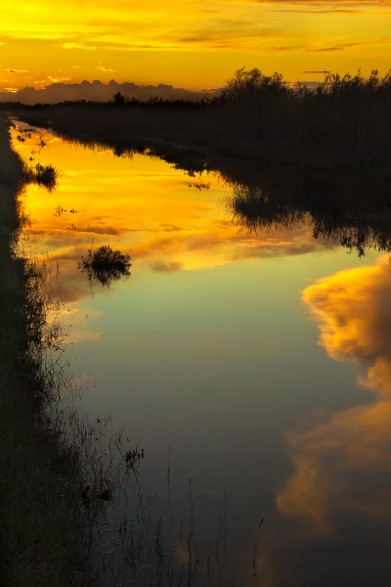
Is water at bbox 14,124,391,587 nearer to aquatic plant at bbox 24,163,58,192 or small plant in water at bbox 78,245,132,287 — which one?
small plant in water at bbox 78,245,132,287

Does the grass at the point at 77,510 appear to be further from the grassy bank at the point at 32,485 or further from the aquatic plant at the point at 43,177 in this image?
the aquatic plant at the point at 43,177

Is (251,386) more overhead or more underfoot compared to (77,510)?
more underfoot

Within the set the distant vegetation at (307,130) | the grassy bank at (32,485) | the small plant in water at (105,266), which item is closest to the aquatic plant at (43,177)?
the distant vegetation at (307,130)

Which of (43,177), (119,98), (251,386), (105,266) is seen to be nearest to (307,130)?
(43,177)

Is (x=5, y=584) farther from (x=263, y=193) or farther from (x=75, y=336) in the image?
(x=263, y=193)

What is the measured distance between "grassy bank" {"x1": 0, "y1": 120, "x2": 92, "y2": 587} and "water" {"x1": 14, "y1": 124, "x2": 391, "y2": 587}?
1.58ft

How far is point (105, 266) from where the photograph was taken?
14.4 meters

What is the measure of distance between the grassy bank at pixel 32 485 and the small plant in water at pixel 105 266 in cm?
400

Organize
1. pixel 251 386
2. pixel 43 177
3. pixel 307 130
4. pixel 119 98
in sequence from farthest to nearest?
pixel 119 98
pixel 307 130
pixel 43 177
pixel 251 386

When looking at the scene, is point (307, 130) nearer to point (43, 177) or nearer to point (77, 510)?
point (43, 177)

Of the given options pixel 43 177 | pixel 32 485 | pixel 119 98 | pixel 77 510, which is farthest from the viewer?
pixel 119 98

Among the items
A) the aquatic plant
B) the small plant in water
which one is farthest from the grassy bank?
the aquatic plant

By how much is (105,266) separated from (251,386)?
6379 millimetres

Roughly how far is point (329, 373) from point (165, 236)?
9976 millimetres
